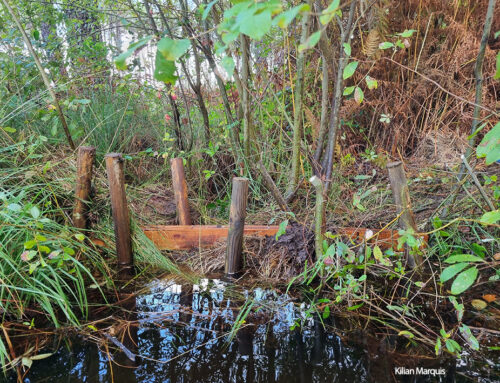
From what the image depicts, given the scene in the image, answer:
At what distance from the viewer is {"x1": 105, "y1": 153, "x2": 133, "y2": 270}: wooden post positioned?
244 centimetres

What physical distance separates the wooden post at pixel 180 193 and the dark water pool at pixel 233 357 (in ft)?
3.43

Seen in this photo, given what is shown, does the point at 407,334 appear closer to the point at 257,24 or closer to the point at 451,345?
the point at 451,345

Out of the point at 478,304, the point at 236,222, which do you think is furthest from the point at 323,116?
the point at 478,304

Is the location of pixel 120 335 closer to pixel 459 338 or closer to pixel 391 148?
pixel 459 338

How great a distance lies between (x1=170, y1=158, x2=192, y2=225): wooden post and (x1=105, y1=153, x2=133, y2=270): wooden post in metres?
0.58

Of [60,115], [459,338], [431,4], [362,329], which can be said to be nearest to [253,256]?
[362,329]

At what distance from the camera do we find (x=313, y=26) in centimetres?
276

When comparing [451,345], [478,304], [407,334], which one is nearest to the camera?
[451,345]

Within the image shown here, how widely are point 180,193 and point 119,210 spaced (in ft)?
2.18

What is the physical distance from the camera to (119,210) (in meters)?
2.49

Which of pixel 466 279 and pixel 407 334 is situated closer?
pixel 466 279

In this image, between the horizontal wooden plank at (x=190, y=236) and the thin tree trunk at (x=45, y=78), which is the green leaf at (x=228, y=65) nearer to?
the horizontal wooden plank at (x=190, y=236)

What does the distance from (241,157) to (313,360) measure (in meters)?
2.06

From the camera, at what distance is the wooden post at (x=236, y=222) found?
246 cm
